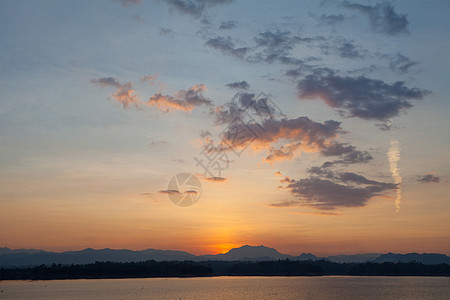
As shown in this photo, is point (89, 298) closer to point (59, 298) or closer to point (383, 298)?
point (59, 298)

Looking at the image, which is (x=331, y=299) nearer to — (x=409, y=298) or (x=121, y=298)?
(x=409, y=298)

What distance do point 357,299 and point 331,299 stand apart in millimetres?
7966

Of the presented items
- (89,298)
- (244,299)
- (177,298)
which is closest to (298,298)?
(244,299)

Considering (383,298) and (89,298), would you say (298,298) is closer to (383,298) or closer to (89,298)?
(383,298)

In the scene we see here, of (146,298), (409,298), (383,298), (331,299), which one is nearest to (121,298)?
(146,298)

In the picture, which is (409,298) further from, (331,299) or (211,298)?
(211,298)

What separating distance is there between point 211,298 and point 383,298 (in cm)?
5265

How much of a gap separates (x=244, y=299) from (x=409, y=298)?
5084cm

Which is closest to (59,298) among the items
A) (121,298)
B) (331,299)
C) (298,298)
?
(121,298)

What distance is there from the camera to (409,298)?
135 meters

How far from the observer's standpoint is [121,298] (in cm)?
13275

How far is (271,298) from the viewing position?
13662 centimetres

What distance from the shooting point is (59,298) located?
5472 inches

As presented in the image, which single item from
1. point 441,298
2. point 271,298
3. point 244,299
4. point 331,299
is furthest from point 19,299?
point 441,298
